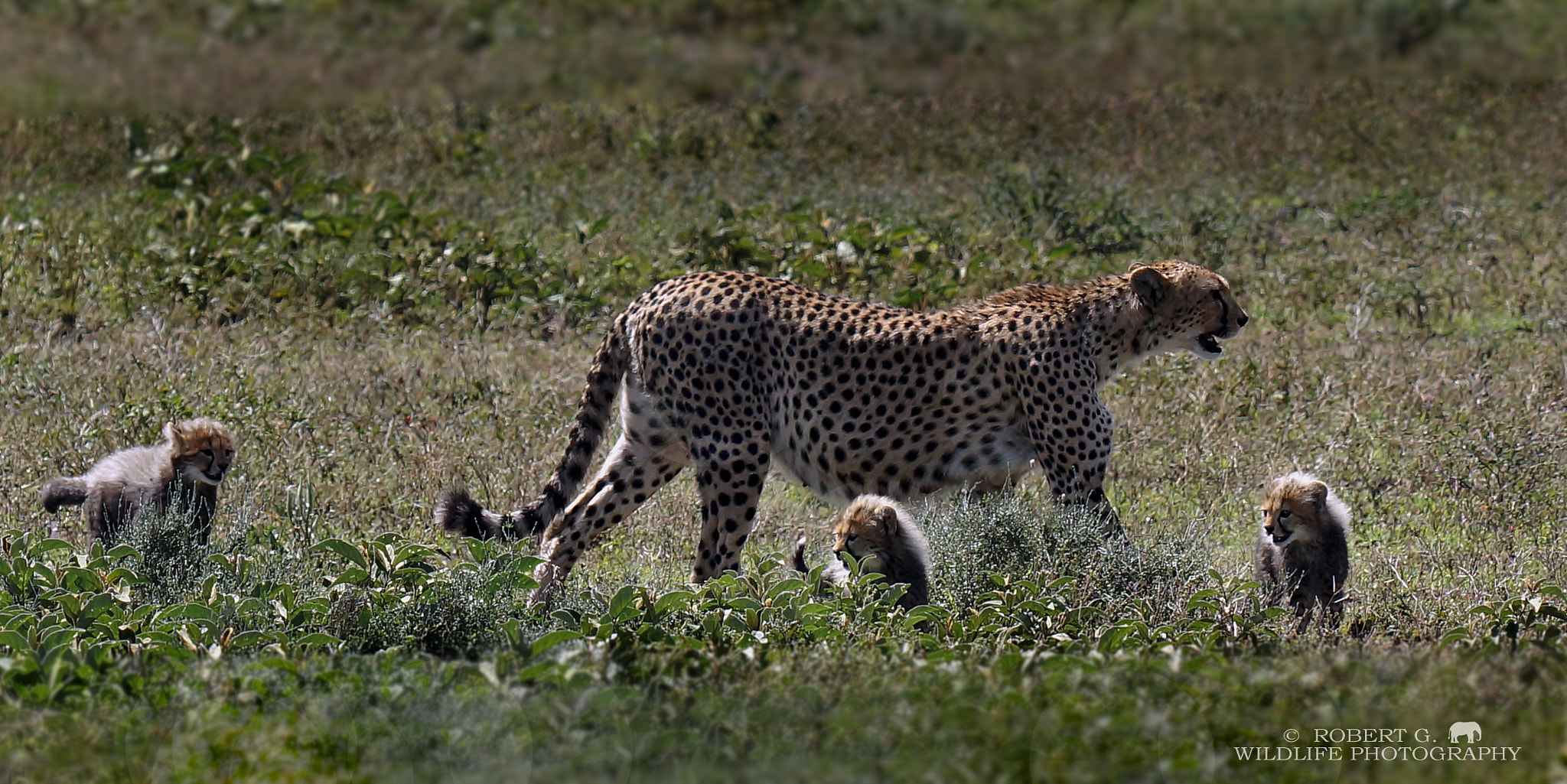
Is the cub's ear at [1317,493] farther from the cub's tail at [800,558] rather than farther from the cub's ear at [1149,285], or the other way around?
the cub's tail at [800,558]

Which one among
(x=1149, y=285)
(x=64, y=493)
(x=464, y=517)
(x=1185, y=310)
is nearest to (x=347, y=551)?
(x=464, y=517)

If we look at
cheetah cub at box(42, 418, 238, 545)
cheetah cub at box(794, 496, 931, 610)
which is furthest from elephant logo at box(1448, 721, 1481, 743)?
cheetah cub at box(42, 418, 238, 545)

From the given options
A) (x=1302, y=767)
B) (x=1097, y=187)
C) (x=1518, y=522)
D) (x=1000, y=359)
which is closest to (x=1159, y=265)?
(x=1000, y=359)

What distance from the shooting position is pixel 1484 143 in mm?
15180

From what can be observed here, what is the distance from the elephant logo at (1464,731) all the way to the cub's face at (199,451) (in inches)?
176

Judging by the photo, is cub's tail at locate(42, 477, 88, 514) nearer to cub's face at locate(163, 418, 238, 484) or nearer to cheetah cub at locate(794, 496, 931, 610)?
cub's face at locate(163, 418, 238, 484)

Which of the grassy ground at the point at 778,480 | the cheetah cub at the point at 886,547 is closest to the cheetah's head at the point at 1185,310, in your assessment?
the grassy ground at the point at 778,480

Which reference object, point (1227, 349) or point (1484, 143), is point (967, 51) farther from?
point (1227, 349)

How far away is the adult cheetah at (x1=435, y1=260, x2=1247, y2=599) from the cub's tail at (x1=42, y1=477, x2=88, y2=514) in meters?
1.42

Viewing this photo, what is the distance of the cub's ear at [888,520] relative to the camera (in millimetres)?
6164

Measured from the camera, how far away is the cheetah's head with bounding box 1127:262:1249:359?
6.88 m

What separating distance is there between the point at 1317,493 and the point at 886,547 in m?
1.49

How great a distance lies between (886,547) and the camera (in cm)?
617

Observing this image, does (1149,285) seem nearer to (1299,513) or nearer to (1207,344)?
(1207,344)
